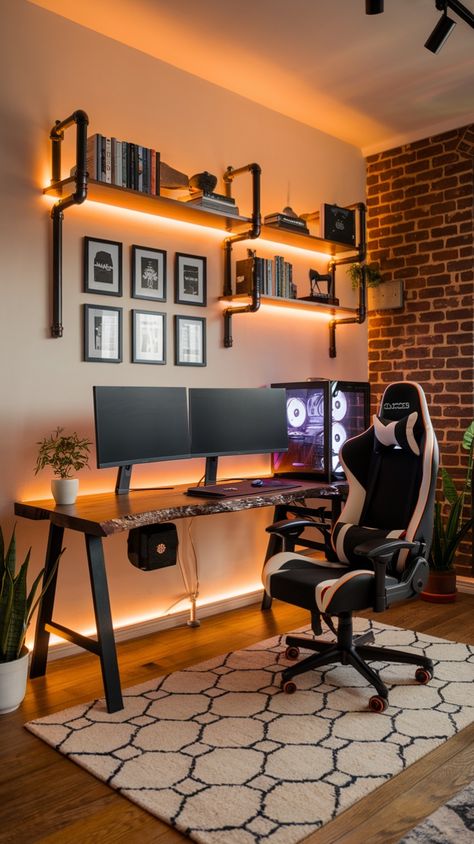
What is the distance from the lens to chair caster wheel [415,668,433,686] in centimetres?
294

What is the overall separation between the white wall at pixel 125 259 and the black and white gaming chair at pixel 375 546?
0.92 meters

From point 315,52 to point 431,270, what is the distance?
166 centimetres

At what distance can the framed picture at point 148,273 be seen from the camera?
3.61 meters

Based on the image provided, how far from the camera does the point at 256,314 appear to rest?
4309 millimetres

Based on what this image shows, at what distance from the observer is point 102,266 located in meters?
3.46

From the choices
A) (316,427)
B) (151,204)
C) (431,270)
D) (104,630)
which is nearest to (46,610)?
(104,630)

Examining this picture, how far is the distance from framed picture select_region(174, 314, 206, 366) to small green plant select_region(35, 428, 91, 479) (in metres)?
0.82

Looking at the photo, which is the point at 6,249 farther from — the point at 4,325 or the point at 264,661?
the point at 264,661

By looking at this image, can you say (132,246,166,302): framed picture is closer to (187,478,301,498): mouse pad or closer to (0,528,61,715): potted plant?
(187,478,301,498): mouse pad

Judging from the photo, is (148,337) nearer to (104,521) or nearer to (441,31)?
(104,521)

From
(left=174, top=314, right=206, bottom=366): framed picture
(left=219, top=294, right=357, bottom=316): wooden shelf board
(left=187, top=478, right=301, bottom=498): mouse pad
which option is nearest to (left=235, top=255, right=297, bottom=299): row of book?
(left=219, top=294, right=357, bottom=316): wooden shelf board

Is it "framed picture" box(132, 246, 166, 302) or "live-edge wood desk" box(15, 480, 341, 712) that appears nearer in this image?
"live-edge wood desk" box(15, 480, 341, 712)

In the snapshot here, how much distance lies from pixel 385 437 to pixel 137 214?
1710 mm

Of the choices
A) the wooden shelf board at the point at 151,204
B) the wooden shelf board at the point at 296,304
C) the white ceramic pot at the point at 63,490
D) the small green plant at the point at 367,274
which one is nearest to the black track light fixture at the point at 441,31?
the wooden shelf board at the point at 151,204
